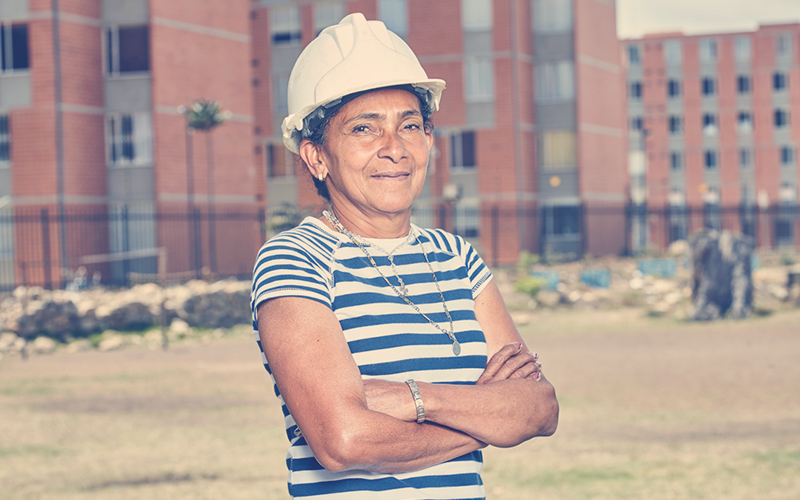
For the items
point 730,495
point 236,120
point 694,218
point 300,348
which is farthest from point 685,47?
point 300,348

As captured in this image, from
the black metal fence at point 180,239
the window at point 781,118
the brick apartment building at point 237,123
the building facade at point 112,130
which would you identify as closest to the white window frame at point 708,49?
the window at point 781,118

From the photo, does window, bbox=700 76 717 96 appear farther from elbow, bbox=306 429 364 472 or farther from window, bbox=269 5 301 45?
elbow, bbox=306 429 364 472

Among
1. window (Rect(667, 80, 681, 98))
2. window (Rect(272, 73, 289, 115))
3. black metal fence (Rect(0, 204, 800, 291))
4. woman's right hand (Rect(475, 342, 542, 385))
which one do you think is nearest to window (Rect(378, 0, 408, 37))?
window (Rect(272, 73, 289, 115))

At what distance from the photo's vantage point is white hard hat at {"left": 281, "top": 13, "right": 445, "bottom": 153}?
218 centimetres

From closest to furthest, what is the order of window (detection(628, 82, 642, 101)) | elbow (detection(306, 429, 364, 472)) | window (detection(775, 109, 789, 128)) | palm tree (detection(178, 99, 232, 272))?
elbow (detection(306, 429, 364, 472)), palm tree (detection(178, 99, 232, 272)), window (detection(775, 109, 789, 128)), window (detection(628, 82, 642, 101))

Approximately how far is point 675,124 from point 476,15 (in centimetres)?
3807

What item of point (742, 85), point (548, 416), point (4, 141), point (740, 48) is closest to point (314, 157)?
point (548, 416)

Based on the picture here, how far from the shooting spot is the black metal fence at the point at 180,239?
27.2m

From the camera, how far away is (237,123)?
32.1 meters

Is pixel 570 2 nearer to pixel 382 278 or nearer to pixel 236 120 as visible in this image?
pixel 236 120

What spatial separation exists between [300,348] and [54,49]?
29399 millimetres

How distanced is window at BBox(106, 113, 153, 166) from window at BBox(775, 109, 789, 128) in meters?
52.5

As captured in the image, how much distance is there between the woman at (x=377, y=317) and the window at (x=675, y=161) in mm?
70168

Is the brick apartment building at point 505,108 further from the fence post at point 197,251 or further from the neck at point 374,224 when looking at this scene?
the neck at point 374,224
